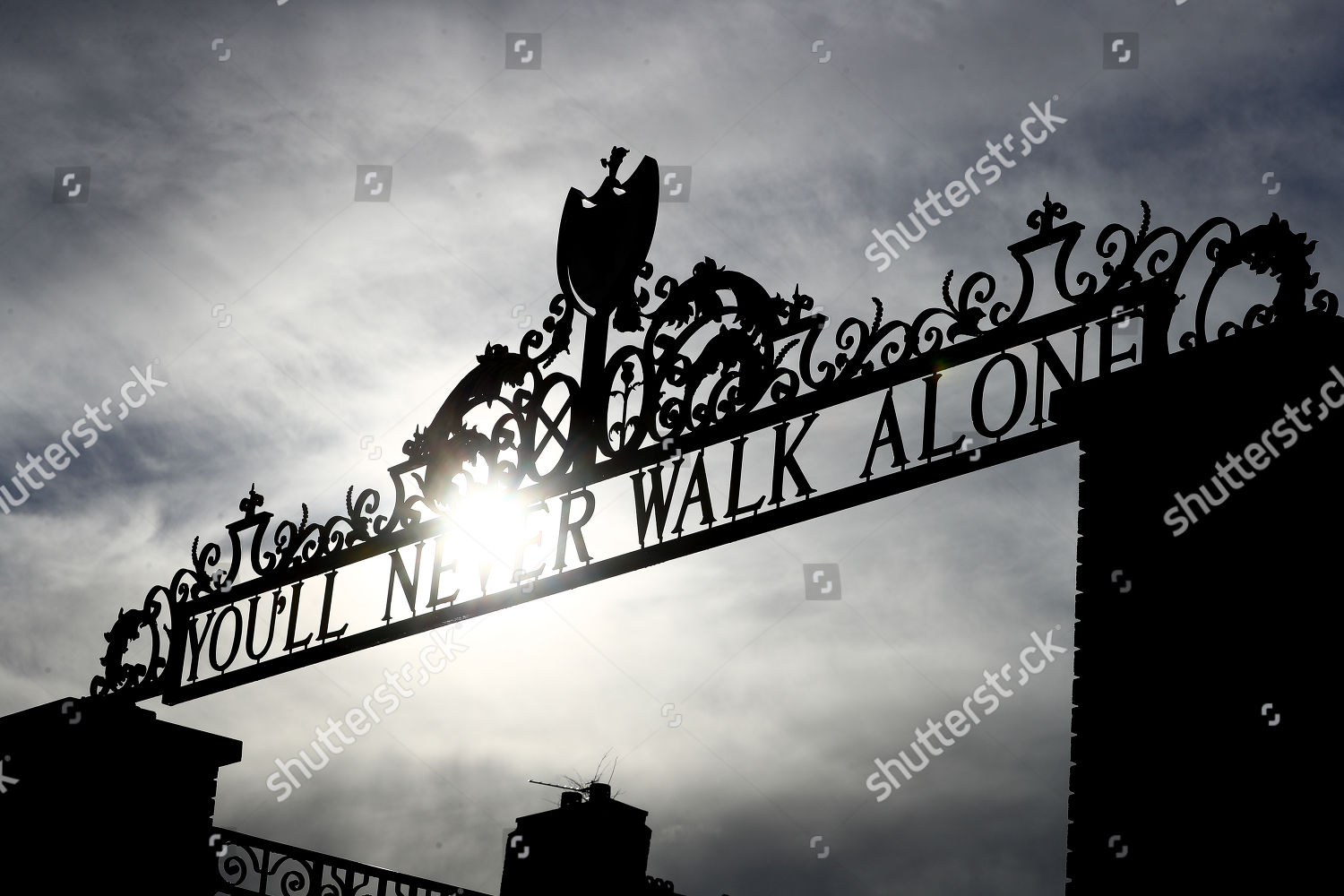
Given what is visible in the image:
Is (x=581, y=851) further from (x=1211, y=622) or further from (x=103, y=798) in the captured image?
(x=1211, y=622)

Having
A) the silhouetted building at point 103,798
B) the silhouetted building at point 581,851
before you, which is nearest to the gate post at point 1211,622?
the silhouetted building at point 103,798

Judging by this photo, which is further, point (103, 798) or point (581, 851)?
point (581, 851)

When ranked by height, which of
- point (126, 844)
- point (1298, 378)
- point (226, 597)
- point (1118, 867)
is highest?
point (226, 597)

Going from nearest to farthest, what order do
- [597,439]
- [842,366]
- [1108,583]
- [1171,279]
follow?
[1108,583], [1171,279], [842,366], [597,439]

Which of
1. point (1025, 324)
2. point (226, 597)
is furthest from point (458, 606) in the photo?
point (1025, 324)

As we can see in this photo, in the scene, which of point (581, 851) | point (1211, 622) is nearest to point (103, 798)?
point (581, 851)

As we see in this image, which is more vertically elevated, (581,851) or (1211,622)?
(581,851)

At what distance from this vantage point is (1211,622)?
5.04 m

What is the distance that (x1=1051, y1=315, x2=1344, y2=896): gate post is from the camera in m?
4.80

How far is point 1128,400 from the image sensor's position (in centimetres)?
548

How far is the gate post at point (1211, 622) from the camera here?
4.80 m

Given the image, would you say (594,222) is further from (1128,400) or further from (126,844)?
(126,844)

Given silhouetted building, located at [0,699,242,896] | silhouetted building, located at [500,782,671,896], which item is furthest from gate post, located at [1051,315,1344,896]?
silhouetted building, located at [500,782,671,896]

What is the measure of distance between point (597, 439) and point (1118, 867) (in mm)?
3659
